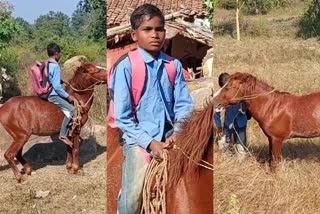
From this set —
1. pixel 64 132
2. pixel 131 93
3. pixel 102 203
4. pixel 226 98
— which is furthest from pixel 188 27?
pixel 64 132

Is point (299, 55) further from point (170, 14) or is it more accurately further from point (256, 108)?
point (170, 14)

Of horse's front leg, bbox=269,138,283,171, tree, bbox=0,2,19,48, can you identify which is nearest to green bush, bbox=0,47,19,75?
tree, bbox=0,2,19,48

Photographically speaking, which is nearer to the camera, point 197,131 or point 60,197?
point 197,131

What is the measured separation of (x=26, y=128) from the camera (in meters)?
1.92

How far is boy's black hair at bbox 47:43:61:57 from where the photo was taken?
137 cm

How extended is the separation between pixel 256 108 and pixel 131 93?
1.04 metres

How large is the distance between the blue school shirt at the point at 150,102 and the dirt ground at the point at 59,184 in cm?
61

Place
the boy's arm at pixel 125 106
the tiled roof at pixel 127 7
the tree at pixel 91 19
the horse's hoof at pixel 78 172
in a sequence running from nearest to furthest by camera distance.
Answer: the boy's arm at pixel 125 106
the tiled roof at pixel 127 7
the tree at pixel 91 19
the horse's hoof at pixel 78 172

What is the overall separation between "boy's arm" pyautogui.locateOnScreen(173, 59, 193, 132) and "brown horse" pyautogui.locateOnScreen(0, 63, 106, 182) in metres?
0.56

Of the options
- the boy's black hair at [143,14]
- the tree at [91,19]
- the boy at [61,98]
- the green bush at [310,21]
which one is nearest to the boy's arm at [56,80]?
the boy at [61,98]

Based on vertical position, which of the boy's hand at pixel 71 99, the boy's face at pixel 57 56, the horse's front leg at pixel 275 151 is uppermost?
the boy's face at pixel 57 56

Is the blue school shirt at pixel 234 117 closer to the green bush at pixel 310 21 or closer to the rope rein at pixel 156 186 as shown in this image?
the green bush at pixel 310 21

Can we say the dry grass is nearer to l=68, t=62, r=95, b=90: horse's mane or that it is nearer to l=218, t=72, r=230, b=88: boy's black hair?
l=218, t=72, r=230, b=88: boy's black hair

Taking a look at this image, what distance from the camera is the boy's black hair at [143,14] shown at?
0.87m
